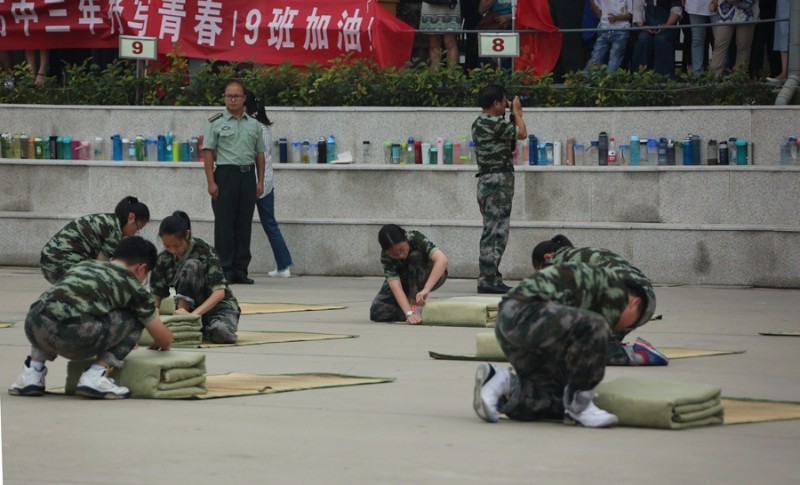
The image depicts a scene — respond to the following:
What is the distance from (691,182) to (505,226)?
261 cm

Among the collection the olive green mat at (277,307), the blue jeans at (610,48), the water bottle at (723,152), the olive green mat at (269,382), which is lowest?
the olive green mat at (277,307)

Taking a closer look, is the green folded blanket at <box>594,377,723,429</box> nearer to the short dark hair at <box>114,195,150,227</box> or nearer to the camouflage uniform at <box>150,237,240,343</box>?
the camouflage uniform at <box>150,237,240,343</box>

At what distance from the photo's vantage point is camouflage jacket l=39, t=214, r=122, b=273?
41.7ft

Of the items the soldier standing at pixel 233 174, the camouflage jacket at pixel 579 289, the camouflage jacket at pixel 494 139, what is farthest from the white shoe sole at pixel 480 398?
the soldier standing at pixel 233 174

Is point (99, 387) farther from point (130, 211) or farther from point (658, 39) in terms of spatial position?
point (658, 39)

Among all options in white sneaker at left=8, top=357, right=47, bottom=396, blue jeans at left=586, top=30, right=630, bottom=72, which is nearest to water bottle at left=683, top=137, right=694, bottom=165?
blue jeans at left=586, top=30, right=630, bottom=72

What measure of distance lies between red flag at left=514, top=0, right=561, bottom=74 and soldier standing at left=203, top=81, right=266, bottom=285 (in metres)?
3.68

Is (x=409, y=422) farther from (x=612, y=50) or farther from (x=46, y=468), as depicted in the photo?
(x=612, y=50)

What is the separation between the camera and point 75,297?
9086 mm

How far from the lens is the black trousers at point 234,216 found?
17109 millimetres

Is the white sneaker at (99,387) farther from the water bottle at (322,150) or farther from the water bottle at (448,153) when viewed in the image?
the water bottle at (322,150)

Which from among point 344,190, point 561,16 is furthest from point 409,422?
point 561,16

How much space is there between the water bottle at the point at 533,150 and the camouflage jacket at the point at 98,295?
9327 mm

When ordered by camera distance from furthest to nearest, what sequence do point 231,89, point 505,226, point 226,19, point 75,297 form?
point 226,19, point 231,89, point 505,226, point 75,297
